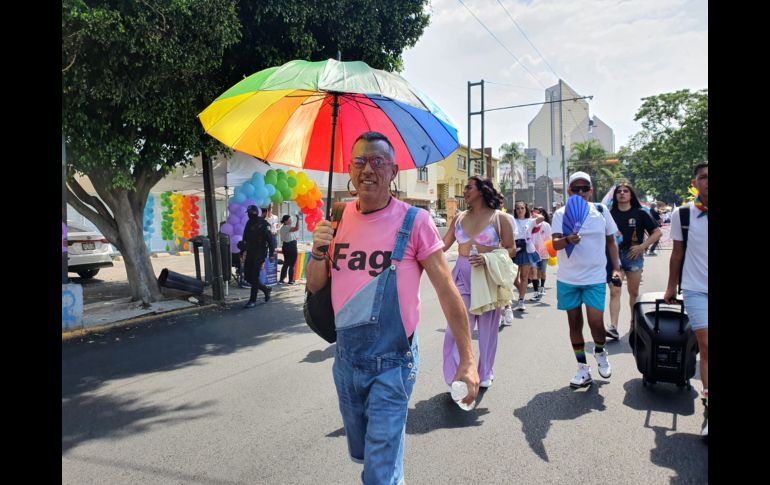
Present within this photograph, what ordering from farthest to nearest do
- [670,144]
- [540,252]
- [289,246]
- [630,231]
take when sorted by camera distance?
[670,144] → [289,246] → [540,252] → [630,231]

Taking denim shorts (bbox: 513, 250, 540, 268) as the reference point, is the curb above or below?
below

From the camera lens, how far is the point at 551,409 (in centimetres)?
400

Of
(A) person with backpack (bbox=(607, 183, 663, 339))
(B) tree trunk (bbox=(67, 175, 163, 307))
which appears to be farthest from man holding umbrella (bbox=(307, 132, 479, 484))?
(B) tree trunk (bbox=(67, 175, 163, 307))

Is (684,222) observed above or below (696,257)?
above

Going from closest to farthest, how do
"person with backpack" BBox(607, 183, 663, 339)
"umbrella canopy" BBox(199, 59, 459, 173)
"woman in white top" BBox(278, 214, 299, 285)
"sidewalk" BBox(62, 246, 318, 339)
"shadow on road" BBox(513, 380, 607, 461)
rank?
"umbrella canopy" BBox(199, 59, 459, 173) → "shadow on road" BBox(513, 380, 607, 461) → "person with backpack" BBox(607, 183, 663, 339) → "sidewalk" BBox(62, 246, 318, 339) → "woman in white top" BBox(278, 214, 299, 285)

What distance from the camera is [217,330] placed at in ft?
23.7

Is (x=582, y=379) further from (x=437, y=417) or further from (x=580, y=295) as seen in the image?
(x=437, y=417)

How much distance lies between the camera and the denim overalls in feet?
6.78

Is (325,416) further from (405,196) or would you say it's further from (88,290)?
(405,196)

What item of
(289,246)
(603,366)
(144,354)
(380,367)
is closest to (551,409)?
(603,366)

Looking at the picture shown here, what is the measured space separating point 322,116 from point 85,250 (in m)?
10.9

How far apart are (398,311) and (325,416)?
216 centimetres

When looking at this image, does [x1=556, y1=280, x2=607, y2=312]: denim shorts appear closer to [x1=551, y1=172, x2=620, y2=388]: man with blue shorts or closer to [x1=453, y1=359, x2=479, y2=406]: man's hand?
[x1=551, y1=172, x2=620, y2=388]: man with blue shorts
